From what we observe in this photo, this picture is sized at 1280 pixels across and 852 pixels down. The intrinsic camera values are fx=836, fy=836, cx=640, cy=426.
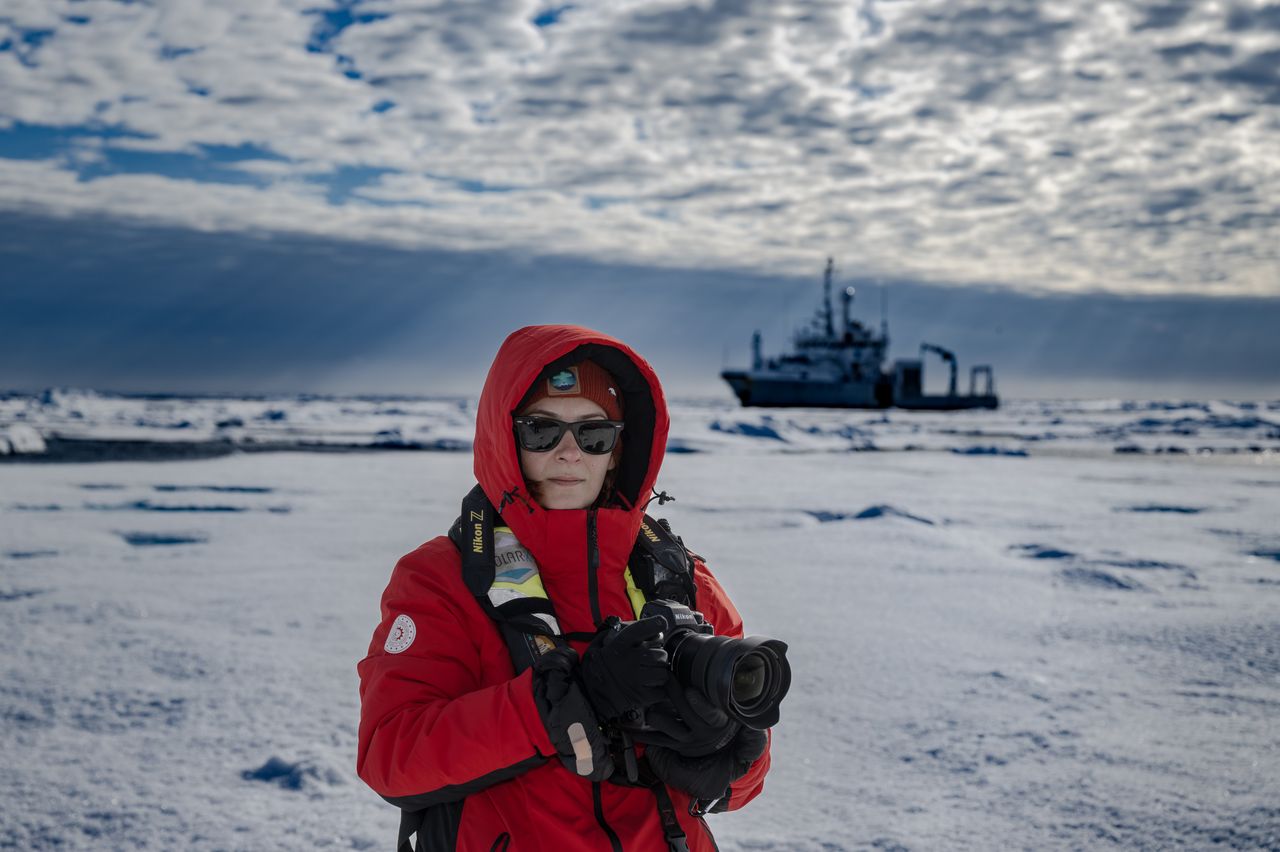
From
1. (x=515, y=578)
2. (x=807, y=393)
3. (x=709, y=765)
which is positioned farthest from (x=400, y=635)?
(x=807, y=393)

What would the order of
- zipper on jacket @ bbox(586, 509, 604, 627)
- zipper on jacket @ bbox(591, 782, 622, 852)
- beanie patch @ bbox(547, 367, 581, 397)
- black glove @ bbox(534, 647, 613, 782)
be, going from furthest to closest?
beanie patch @ bbox(547, 367, 581, 397) → zipper on jacket @ bbox(586, 509, 604, 627) → zipper on jacket @ bbox(591, 782, 622, 852) → black glove @ bbox(534, 647, 613, 782)

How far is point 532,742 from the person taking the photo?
1132 mm

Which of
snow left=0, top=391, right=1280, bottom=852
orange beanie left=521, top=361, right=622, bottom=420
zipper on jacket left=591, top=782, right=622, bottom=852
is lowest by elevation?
snow left=0, top=391, right=1280, bottom=852

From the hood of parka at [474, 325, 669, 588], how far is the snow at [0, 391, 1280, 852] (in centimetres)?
110

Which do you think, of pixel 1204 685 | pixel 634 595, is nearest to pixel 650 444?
pixel 634 595

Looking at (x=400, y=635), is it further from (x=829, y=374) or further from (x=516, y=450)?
(x=829, y=374)

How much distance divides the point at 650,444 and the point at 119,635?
10.3 ft

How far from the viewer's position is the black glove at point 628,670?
1.12m

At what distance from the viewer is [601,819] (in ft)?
4.09

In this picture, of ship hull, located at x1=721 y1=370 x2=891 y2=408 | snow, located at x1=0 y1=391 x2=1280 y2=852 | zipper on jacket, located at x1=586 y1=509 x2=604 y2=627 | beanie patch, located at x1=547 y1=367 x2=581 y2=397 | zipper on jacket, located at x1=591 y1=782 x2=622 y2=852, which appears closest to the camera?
zipper on jacket, located at x1=591 y1=782 x2=622 y2=852

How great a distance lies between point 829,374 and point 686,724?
5784cm

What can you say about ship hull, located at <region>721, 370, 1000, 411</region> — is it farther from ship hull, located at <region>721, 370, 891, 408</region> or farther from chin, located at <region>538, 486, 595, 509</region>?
chin, located at <region>538, 486, 595, 509</region>

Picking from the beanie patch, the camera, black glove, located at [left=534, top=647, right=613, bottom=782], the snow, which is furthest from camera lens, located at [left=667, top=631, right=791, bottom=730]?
the snow

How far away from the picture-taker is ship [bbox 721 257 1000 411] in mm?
56844
